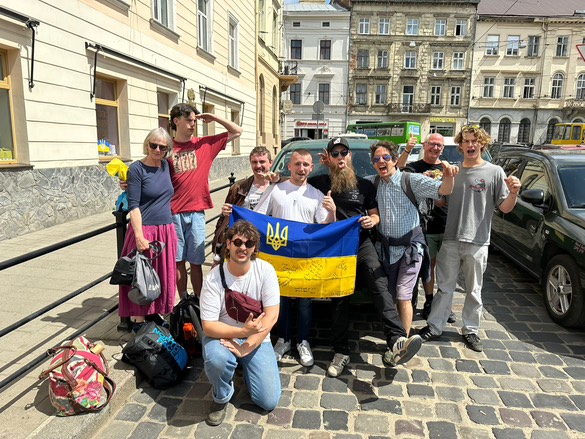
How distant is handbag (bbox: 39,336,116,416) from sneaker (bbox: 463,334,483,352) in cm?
315

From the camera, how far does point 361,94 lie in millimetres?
48469

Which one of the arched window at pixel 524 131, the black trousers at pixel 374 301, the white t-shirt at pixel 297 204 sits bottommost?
the black trousers at pixel 374 301

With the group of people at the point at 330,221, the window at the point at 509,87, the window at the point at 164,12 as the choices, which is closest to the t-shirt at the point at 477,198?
the group of people at the point at 330,221

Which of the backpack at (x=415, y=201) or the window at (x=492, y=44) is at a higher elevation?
the window at (x=492, y=44)

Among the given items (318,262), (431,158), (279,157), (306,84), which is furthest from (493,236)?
(306,84)

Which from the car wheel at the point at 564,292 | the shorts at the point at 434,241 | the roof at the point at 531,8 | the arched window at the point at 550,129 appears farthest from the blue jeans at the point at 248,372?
the roof at the point at 531,8

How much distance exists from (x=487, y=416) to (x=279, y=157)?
417 cm

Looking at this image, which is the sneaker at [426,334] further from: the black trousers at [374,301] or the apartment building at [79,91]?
the apartment building at [79,91]

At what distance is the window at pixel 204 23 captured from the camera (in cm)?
1563

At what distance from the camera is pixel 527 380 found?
3.48m

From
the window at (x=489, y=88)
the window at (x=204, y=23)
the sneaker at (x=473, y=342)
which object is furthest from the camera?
the window at (x=489, y=88)

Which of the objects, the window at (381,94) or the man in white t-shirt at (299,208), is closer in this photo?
the man in white t-shirt at (299,208)

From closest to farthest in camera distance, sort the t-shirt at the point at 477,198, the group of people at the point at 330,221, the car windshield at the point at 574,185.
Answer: the group of people at the point at 330,221 → the t-shirt at the point at 477,198 → the car windshield at the point at 574,185

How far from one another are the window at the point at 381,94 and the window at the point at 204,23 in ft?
115
